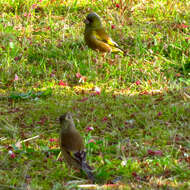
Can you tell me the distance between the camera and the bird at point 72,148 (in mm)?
3797

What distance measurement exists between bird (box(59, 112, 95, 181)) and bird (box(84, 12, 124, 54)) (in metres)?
3.21

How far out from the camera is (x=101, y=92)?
599 cm

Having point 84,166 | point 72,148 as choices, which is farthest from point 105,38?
point 84,166

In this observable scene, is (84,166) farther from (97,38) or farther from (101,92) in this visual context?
(97,38)

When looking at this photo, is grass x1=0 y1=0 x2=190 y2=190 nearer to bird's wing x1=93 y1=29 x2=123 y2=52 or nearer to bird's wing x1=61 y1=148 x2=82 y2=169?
bird's wing x1=61 y1=148 x2=82 y2=169

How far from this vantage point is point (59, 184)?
3.77 metres

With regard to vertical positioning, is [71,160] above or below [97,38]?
below

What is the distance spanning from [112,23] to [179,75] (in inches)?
86.9

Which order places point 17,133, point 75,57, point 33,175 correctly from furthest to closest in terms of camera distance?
point 75,57, point 17,133, point 33,175

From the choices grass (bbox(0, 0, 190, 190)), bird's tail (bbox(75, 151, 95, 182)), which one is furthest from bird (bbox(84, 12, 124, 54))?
bird's tail (bbox(75, 151, 95, 182))

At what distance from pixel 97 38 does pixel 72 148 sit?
368 cm

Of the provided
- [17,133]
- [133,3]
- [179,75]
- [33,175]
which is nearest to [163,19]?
[133,3]

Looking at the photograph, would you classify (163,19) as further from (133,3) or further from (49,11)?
(49,11)

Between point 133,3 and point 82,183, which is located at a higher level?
point 133,3
